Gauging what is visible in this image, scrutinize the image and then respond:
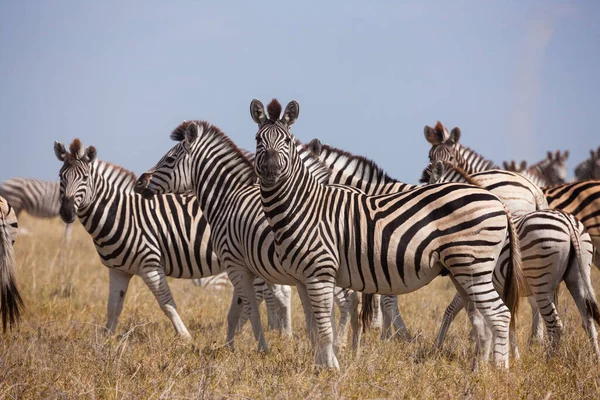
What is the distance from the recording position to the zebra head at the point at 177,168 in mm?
7844

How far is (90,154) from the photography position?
8477 millimetres

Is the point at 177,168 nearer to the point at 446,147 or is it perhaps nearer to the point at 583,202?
Answer: the point at 446,147

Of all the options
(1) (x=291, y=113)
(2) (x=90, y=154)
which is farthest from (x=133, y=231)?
(1) (x=291, y=113)

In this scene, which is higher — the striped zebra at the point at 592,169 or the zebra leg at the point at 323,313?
the striped zebra at the point at 592,169

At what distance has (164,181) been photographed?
25.9ft

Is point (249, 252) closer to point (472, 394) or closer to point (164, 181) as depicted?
point (164, 181)

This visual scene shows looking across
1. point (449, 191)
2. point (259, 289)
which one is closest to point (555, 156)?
point (259, 289)

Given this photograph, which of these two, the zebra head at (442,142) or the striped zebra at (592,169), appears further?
the striped zebra at (592,169)

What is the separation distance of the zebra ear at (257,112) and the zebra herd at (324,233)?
0.07 ft

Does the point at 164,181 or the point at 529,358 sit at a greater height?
the point at 164,181

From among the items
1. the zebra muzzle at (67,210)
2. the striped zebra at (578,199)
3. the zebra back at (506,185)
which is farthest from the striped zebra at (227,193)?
the striped zebra at (578,199)

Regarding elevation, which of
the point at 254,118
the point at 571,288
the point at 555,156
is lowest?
the point at 571,288

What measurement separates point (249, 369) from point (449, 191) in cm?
242

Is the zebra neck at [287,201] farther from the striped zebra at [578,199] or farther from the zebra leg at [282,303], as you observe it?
the striped zebra at [578,199]
